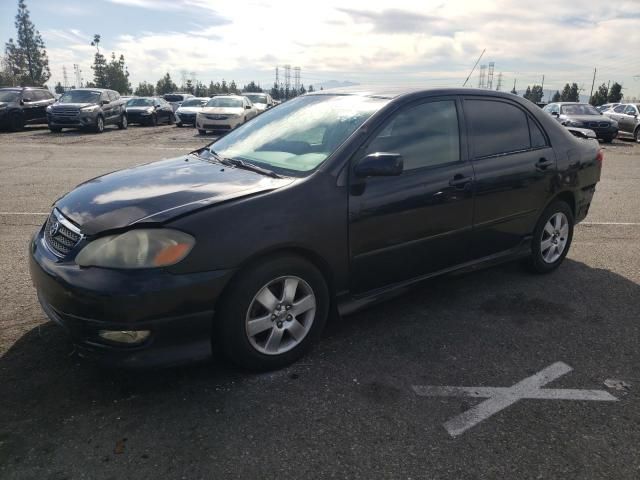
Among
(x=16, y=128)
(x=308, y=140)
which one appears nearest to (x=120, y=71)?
(x=16, y=128)

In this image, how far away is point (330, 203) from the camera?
306 cm

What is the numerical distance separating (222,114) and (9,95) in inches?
351

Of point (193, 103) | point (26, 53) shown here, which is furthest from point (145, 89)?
point (193, 103)

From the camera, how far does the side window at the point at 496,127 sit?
156 inches

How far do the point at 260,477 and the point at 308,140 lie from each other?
2163 mm

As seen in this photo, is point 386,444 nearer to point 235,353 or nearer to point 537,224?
point 235,353

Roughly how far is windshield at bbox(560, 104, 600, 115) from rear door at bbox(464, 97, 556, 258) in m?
19.2

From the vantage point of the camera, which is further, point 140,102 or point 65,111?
point 140,102

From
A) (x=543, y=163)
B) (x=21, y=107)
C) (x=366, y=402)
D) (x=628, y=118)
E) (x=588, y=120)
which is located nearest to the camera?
(x=366, y=402)

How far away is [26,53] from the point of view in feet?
244

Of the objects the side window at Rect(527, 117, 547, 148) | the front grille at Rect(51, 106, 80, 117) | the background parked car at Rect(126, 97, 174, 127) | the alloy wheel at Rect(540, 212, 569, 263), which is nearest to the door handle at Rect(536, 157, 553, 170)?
the side window at Rect(527, 117, 547, 148)

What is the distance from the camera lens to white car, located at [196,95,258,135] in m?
20.0

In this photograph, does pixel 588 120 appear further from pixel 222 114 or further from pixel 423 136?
pixel 423 136

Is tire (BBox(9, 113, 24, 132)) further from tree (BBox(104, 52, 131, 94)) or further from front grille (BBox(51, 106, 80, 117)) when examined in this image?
tree (BBox(104, 52, 131, 94))
